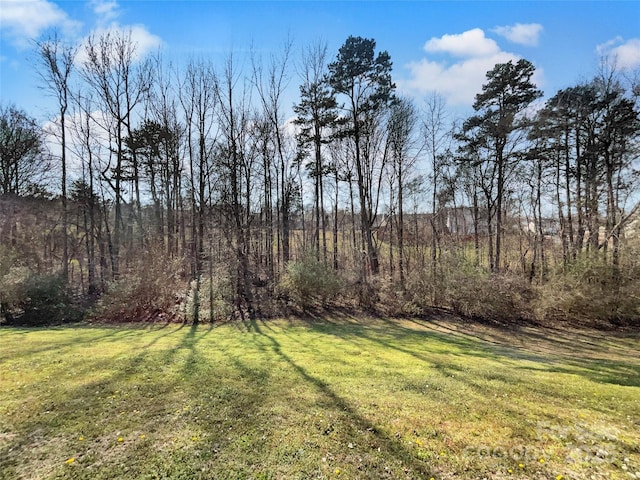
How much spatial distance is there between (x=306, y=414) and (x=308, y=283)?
326 inches

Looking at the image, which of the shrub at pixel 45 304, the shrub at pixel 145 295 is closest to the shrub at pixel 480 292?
the shrub at pixel 145 295

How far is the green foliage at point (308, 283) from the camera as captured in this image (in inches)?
457

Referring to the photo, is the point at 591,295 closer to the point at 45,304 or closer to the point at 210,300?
the point at 210,300

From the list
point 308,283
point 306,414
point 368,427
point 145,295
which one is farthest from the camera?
point 308,283

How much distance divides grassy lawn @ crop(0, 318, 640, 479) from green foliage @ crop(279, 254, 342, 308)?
5.24 m

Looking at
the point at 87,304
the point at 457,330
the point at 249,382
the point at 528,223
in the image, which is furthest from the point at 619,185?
the point at 87,304

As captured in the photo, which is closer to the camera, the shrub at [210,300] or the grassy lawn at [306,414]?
the grassy lawn at [306,414]

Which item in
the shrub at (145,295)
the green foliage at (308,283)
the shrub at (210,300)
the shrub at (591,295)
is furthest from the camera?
the green foliage at (308,283)

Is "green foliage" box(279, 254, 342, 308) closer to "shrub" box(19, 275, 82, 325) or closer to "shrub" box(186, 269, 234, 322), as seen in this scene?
"shrub" box(186, 269, 234, 322)

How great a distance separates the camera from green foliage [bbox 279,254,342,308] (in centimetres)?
1162

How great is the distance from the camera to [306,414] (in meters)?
3.37

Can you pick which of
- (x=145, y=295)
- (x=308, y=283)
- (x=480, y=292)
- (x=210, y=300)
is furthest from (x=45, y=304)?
(x=480, y=292)

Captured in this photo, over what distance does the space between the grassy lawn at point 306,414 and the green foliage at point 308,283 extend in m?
5.24

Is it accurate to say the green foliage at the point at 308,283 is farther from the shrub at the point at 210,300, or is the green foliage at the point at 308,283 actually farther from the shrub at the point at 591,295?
the shrub at the point at 591,295
